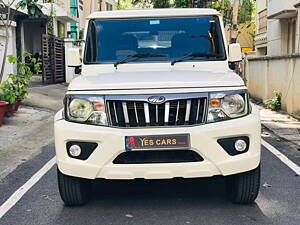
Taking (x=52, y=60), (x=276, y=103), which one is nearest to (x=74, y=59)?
(x=276, y=103)

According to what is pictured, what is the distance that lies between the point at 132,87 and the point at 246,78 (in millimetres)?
16841

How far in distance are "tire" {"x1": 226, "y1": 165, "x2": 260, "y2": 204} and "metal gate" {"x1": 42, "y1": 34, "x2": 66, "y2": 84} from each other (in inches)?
622

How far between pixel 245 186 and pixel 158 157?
976 millimetres

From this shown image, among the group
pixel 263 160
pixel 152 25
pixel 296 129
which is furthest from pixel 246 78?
pixel 152 25

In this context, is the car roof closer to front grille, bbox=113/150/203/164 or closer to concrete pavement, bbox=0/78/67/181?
front grille, bbox=113/150/203/164

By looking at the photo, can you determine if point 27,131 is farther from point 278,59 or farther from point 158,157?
point 278,59

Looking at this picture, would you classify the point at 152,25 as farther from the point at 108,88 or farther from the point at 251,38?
the point at 251,38

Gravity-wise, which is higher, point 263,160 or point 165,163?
point 165,163

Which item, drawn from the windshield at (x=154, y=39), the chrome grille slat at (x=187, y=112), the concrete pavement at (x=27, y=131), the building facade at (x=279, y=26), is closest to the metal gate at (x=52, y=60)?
the concrete pavement at (x=27, y=131)

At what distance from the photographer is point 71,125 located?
4.73 metres

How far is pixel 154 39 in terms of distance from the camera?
6.14m

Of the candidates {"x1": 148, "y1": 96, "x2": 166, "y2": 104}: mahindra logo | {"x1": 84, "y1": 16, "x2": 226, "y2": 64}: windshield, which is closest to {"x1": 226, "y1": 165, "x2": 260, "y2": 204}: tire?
{"x1": 148, "y1": 96, "x2": 166, "y2": 104}: mahindra logo

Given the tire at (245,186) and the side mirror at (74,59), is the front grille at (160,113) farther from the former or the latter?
the side mirror at (74,59)

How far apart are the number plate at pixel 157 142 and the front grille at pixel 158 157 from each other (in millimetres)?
95
